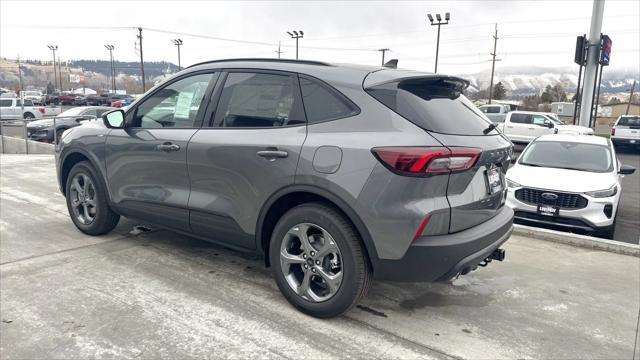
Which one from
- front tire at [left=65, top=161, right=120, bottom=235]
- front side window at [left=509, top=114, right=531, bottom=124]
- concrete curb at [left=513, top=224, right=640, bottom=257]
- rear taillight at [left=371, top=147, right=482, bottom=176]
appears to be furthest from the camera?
front side window at [left=509, top=114, right=531, bottom=124]

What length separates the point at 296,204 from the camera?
3.36m

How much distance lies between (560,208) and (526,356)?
12.6 ft

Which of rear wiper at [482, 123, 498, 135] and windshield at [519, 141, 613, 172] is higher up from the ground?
rear wiper at [482, 123, 498, 135]

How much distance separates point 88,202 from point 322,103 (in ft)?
9.81

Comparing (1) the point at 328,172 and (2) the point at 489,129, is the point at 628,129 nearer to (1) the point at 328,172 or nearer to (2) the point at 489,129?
(2) the point at 489,129

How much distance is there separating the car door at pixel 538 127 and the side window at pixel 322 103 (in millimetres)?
19295

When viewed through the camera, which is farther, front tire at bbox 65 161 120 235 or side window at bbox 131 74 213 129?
front tire at bbox 65 161 120 235

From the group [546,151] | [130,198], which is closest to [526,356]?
[130,198]

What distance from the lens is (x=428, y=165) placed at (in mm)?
2803

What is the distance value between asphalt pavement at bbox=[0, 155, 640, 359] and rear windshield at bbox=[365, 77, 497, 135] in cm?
138

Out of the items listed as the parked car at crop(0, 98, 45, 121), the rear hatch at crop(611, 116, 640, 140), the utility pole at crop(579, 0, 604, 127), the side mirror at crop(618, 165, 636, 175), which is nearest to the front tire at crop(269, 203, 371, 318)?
the side mirror at crop(618, 165, 636, 175)

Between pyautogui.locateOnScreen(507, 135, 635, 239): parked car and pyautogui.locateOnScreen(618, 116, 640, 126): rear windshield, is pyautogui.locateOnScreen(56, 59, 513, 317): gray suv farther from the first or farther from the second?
pyautogui.locateOnScreen(618, 116, 640, 126): rear windshield

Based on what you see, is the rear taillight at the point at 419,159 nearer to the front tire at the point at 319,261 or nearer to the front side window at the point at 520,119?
the front tire at the point at 319,261

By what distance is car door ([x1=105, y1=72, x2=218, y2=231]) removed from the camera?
3.91 m
